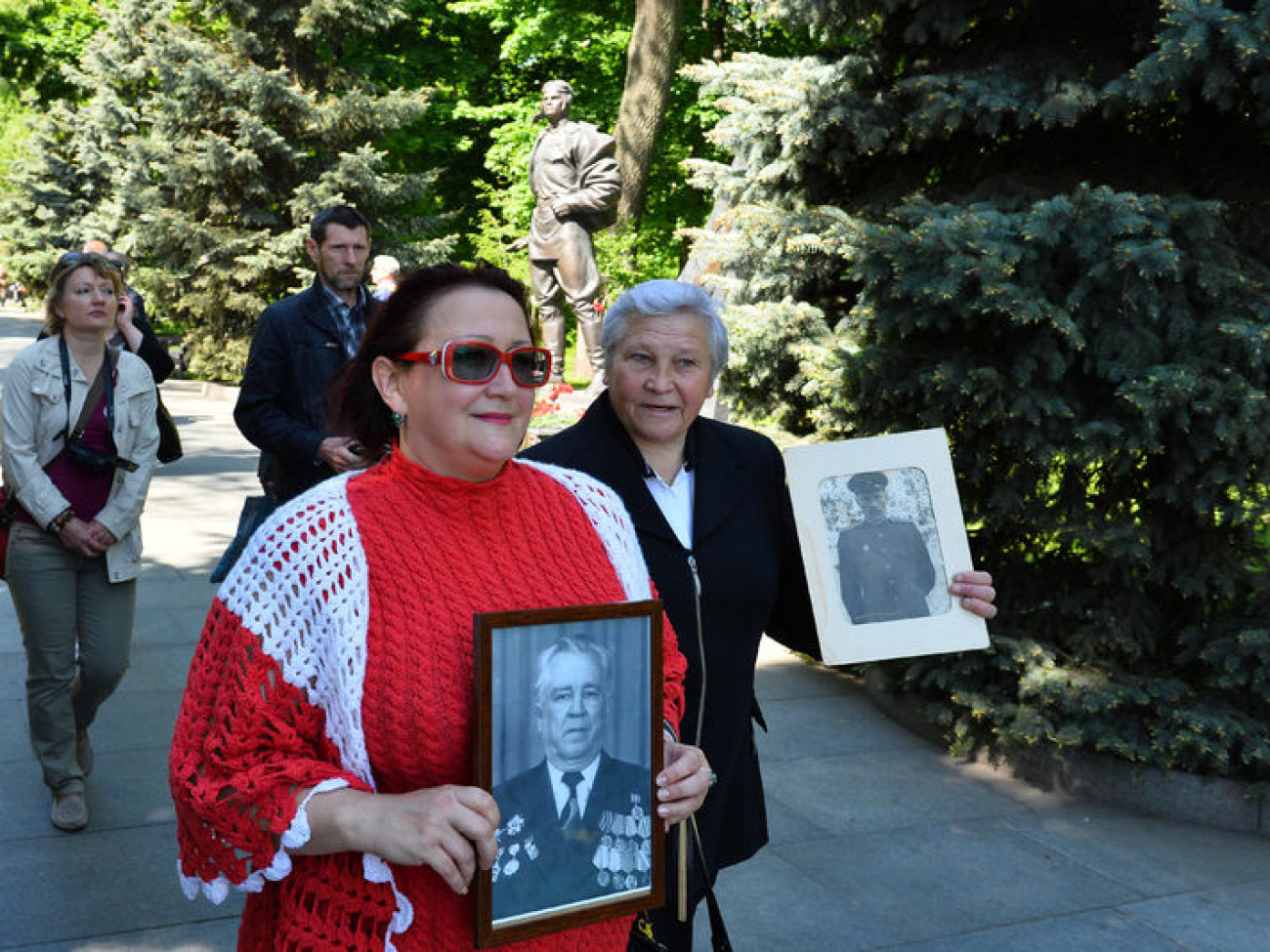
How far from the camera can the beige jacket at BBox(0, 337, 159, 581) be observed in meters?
4.48

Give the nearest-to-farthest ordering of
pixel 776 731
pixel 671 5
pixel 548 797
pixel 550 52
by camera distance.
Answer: pixel 548 797 → pixel 776 731 → pixel 671 5 → pixel 550 52

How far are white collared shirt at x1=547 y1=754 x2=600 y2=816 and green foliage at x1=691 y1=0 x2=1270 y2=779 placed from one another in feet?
12.6

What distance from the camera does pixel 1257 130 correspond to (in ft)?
18.4

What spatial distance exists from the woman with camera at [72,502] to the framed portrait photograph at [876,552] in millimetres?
2974

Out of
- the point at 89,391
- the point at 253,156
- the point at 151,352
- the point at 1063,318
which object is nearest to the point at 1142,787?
the point at 1063,318

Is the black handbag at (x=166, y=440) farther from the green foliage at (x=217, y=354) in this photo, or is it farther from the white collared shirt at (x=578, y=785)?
the green foliage at (x=217, y=354)

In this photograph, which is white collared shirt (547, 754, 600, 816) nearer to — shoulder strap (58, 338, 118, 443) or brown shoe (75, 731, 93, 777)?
shoulder strap (58, 338, 118, 443)

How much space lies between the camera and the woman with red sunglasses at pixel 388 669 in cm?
165

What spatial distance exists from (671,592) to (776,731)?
3.70m

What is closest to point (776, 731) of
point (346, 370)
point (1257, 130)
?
point (1257, 130)

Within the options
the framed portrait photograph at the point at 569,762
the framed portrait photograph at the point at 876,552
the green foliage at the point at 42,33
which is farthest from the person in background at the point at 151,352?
the green foliage at the point at 42,33

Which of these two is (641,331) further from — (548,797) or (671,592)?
(548,797)

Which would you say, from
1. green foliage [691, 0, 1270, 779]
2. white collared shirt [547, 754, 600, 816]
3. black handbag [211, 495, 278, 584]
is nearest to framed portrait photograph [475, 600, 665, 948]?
white collared shirt [547, 754, 600, 816]

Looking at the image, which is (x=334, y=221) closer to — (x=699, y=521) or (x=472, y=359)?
(x=699, y=521)
